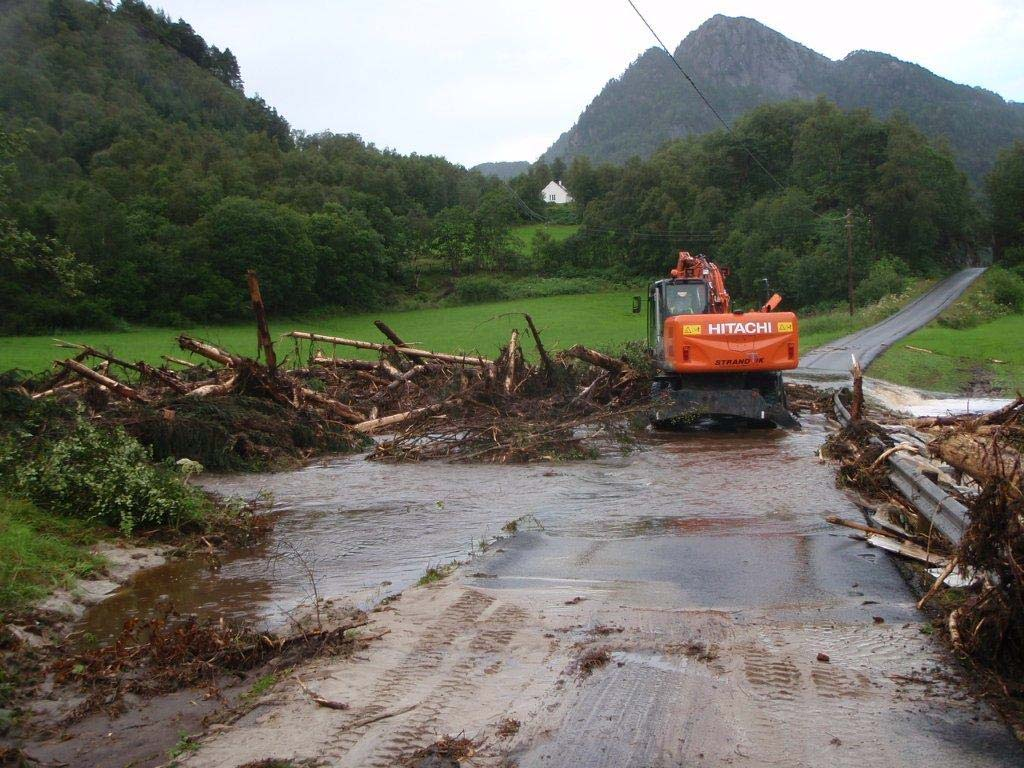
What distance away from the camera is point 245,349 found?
43844mm

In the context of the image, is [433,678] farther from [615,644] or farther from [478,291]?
[478,291]

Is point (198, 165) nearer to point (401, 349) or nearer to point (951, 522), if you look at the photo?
point (401, 349)

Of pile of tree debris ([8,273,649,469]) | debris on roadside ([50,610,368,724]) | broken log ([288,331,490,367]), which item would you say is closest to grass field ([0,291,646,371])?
broken log ([288,331,490,367])

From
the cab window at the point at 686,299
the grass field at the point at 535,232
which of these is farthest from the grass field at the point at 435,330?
the grass field at the point at 535,232

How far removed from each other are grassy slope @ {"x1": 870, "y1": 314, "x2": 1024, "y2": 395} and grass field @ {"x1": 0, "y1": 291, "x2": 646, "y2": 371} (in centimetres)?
1046

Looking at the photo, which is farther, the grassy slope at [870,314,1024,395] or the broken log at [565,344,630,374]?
Answer: the grassy slope at [870,314,1024,395]

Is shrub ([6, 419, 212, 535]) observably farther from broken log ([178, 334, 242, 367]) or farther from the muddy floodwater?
broken log ([178, 334, 242, 367])

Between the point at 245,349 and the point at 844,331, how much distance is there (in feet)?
108

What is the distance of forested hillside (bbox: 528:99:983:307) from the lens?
76.1 meters

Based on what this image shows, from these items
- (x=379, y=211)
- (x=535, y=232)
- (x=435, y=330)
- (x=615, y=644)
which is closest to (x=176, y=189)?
(x=379, y=211)

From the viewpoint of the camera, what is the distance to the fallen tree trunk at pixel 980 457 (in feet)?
15.2

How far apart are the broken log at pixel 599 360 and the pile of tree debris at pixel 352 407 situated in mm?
27

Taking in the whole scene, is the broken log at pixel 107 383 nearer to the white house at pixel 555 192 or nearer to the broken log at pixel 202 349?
the broken log at pixel 202 349

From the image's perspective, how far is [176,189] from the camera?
81000 mm
